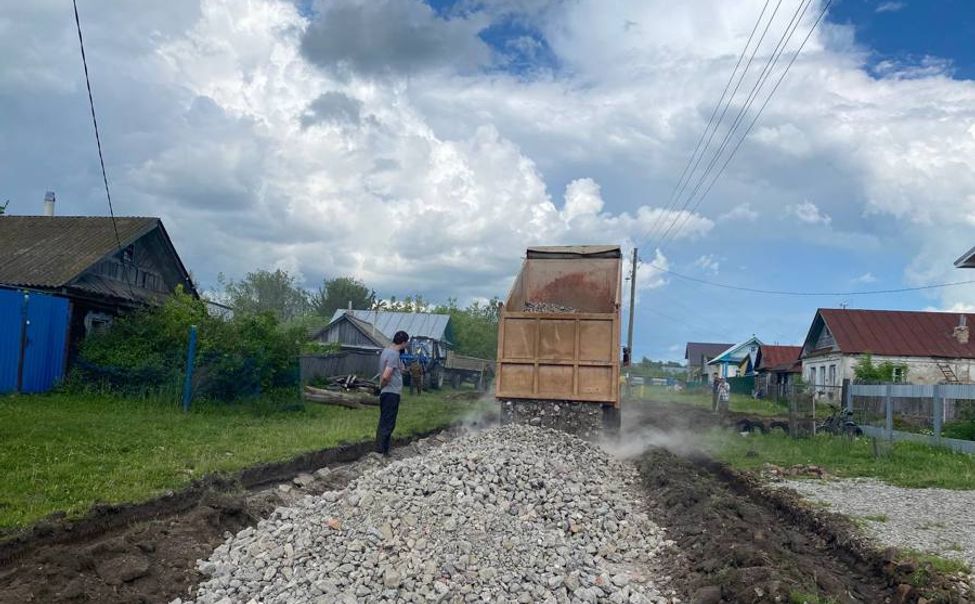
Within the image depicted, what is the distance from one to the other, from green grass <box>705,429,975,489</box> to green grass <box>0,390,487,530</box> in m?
6.59

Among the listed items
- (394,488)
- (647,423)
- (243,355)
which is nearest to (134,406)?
(243,355)

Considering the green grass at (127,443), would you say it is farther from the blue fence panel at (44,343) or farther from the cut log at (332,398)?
the cut log at (332,398)

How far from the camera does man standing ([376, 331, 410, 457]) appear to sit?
11.0 m

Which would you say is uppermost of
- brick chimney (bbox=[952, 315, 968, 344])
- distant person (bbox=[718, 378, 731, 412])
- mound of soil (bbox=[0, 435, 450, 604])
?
brick chimney (bbox=[952, 315, 968, 344])

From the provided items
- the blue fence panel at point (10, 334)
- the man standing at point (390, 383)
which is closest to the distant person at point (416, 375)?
the blue fence panel at point (10, 334)

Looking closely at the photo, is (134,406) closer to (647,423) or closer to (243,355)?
(243,355)

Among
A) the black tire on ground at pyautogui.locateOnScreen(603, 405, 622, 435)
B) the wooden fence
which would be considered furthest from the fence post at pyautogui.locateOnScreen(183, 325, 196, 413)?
the wooden fence

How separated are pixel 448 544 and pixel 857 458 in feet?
35.7

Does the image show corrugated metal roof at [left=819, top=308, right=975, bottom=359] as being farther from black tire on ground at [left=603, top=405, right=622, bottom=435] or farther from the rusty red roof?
black tire on ground at [left=603, top=405, right=622, bottom=435]

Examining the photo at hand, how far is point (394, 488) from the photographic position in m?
7.75

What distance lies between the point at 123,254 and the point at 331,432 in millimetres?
11625

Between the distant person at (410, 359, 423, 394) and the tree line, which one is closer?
the distant person at (410, 359, 423, 394)

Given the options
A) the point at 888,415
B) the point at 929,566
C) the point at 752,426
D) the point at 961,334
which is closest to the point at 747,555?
the point at 929,566

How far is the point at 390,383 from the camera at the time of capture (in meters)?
11.1
